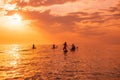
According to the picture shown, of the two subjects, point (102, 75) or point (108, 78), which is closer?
point (108, 78)

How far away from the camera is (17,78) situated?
37.3m

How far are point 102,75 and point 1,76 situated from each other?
55.6 ft

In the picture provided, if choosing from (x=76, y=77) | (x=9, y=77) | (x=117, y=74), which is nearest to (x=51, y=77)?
(x=76, y=77)

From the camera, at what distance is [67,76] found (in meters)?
39.0

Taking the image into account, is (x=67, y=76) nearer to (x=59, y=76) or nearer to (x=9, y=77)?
(x=59, y=76)

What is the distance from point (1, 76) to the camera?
38969 millimetres

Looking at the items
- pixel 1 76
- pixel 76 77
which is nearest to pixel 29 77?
pixel 1 76

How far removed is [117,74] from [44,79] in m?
12.7

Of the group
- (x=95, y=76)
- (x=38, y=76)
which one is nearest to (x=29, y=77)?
(x=38, y=76)

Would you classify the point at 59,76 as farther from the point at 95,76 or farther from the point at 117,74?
the point at 117,74

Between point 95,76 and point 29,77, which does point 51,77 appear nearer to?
point 29,77

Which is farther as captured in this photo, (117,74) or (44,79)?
(117,74)

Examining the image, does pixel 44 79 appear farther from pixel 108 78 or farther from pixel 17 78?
pixel 108 78

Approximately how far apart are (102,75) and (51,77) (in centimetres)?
868
